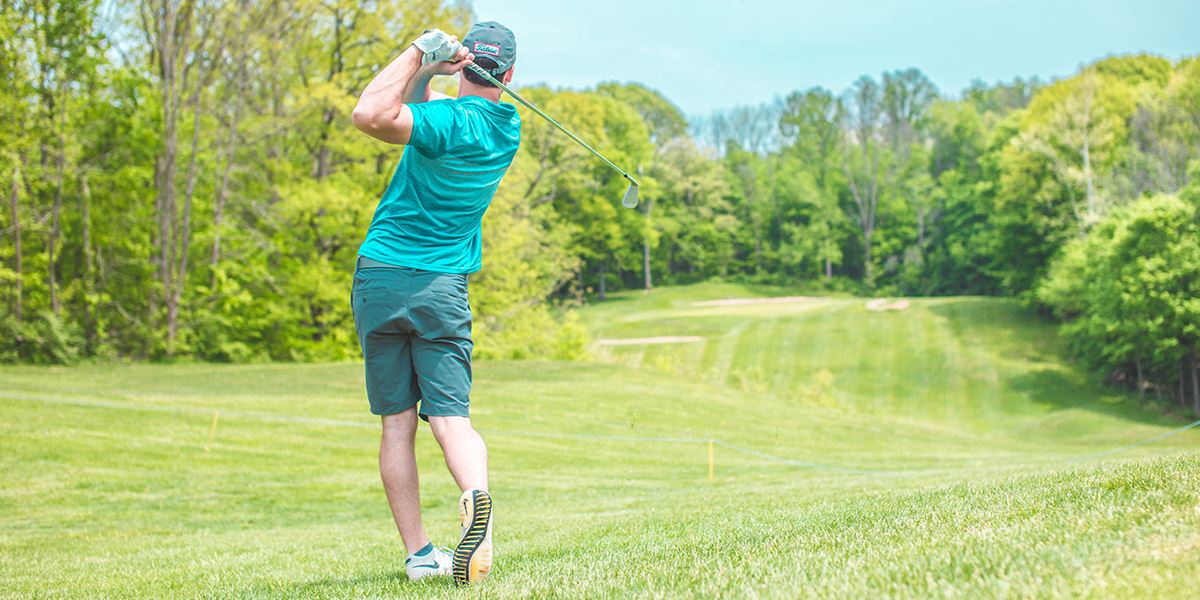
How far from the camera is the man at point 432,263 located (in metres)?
3.94

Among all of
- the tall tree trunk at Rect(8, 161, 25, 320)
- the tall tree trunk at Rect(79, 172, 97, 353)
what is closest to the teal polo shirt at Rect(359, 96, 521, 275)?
the tall tree trunk at Rect(8, 161, 25, 320)

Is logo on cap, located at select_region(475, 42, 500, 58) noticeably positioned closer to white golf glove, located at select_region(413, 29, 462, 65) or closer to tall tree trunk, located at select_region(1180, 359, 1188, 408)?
white golf glove, located at select_region(413, 29, 462, 65)

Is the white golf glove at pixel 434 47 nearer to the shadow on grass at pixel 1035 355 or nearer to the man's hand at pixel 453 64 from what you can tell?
the man's hand at pixel 453 64

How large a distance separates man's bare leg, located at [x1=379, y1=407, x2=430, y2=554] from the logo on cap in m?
1.53

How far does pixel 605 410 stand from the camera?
23.7m

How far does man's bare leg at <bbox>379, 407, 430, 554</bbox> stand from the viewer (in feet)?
13.8

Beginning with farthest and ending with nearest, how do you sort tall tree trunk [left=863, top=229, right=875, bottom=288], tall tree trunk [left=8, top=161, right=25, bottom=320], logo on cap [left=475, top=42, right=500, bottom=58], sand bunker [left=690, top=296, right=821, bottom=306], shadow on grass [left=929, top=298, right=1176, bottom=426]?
1. tall tree trunk [left=863, top=229, right=875, bottom=288]
2. sand bunker [left=690, top=296, right=821, bottom=306]
3. shadow on grass [left=929, top=298, right=1176, bottom=426]
4. tall tree trunk [left=8, top=161, right=25, bottom=320]
5. logo on cap [left=475, top=42, right=500, bottom=58]

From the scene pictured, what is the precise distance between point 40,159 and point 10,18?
376cm

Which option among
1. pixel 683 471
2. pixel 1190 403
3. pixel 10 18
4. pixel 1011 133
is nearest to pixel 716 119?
pixel 1011 133

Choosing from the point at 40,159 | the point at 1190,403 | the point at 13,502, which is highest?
the point at 40,159

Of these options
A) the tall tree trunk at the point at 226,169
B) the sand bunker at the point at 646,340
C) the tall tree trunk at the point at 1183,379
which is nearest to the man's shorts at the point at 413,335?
the tall tree trunk at the point at 226,169

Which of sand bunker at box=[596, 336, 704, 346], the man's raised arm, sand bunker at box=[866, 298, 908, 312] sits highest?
the man's raised arm

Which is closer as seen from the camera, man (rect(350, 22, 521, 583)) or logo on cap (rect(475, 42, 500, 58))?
man (rect(350, 22, 521, 583))

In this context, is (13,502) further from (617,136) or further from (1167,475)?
(617,136)
